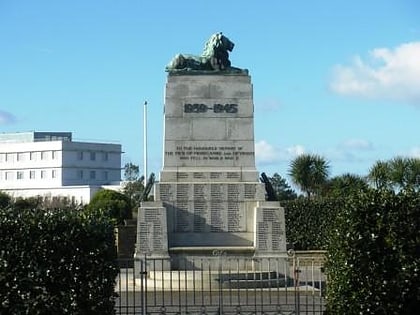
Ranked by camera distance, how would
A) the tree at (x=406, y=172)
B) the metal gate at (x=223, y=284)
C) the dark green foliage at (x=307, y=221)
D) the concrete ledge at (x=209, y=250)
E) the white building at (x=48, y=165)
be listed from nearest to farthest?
the metal gate at (x=223, y=284)
the concrete ledge at (x=209, y=250)
the dark green foliage at (x=307, y=221)
the tree at (x=406, y=172)
the white building at (x=48, y=165)

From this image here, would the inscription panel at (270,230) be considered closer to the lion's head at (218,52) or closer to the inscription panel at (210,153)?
the inscription panel at (210,153)

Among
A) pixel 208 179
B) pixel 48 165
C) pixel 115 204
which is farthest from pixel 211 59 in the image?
pixel 48 165

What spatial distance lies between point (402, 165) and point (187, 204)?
684 inches

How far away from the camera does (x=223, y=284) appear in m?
19.0

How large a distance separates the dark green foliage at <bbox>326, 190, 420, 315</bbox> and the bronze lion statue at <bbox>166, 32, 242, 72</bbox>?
11.2 metres

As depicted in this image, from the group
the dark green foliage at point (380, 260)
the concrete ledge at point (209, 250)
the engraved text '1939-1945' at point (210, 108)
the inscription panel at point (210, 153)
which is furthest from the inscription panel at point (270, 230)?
the dark green foliage at point (380, 260)

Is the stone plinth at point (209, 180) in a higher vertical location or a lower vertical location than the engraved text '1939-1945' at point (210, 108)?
lower

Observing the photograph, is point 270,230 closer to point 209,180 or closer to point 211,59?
point 209,180

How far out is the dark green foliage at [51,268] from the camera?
38.6 ft

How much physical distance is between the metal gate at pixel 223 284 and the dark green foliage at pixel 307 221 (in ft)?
34.3

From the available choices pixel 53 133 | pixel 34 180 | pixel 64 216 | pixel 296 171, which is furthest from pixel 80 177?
pixel 64 216

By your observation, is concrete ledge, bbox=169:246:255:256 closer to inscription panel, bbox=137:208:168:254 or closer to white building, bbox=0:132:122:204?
inscription panel, bbox=137:208:168:254

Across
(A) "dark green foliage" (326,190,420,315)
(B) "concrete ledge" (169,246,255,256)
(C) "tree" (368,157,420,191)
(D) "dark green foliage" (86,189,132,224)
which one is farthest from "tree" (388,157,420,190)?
(A) "dark green foliage" (326,190,420,315)

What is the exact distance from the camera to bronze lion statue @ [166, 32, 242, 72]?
74.6 feet
